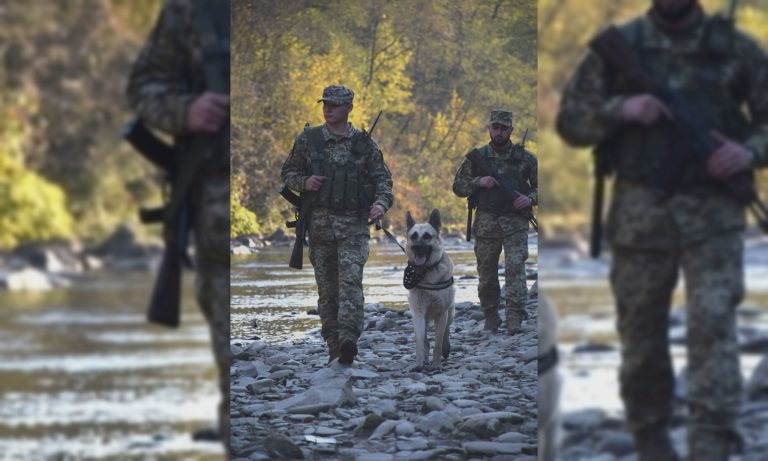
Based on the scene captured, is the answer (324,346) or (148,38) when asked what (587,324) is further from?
(324,346)

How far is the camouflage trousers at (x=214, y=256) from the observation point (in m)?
5.26

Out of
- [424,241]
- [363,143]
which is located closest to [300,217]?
[363,143]

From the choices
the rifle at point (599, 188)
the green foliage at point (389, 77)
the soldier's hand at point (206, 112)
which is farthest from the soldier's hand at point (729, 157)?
the green foliage at point (389, 77)

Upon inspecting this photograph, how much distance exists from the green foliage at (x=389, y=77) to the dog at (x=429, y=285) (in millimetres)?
219

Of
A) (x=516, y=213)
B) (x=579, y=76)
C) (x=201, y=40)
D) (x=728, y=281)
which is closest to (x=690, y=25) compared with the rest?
(x=579, y=76)

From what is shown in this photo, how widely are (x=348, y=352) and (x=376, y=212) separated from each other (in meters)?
0.72

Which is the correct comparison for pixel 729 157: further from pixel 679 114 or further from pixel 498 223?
pixel 498 223

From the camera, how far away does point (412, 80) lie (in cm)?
814

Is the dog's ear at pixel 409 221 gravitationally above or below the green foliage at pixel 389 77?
below

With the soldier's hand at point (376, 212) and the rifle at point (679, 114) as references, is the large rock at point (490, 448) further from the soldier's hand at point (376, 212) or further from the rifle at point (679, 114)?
the rifle at point (679, 114)

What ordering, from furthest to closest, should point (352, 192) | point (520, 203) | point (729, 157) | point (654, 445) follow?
point (520, 203), point (352, 192), point (654, 445), point (729, 157)

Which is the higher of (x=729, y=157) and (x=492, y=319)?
(x=729, y=157)

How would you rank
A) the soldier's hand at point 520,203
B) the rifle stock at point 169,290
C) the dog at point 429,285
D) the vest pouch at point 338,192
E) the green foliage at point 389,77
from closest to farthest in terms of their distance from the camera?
the rifle stock at point 169,290
the green foliage at point 389,77
the dog at point 429,285
the vest pouch at point 338,192
the soldier's hand at point 520,203

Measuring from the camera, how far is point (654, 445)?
207 inches
